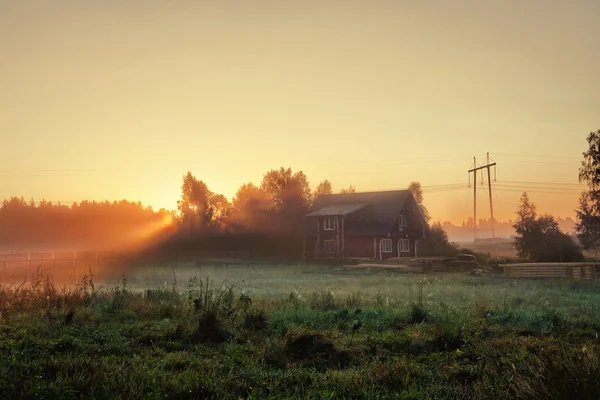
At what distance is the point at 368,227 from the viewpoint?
5766 cm

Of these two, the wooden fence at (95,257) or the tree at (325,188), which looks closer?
the wooden fence at (95,257)

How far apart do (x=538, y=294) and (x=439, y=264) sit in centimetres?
2074

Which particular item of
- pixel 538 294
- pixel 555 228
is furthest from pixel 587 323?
pixel 555 228

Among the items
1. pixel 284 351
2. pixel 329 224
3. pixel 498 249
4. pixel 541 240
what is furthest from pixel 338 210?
pixel 498 249

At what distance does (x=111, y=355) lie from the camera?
8281mm

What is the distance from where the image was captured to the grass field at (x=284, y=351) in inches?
251

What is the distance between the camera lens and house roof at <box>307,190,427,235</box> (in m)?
57.5

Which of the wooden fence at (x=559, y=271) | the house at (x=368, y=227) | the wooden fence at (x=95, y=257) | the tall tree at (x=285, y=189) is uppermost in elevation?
the tall tree at (x=285, y=189)

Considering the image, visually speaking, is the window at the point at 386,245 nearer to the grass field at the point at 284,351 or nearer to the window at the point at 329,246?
the window at the point at 329,246

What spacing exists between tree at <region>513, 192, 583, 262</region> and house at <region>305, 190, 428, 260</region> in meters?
12.5

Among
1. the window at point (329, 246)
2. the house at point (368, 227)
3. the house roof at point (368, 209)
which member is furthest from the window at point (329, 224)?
the window at point (329, 246)

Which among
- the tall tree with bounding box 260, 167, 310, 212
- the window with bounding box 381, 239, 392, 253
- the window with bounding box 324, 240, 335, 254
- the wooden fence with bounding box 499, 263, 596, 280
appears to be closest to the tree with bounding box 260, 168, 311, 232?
the tall tree with bounding box 260, 167, 310, 212

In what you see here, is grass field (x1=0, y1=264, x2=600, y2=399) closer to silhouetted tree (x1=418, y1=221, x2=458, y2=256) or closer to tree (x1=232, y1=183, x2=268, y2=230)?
silhouetted tree (x1=418, y1=221, x2=458, y2=256)

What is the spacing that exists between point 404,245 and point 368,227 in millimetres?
5493
